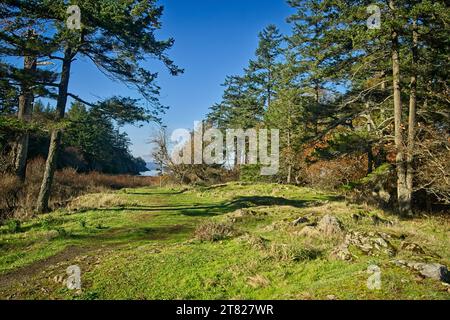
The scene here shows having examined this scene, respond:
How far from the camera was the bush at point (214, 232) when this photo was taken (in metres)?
8.41

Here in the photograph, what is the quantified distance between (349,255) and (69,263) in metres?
5.61

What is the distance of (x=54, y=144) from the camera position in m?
13.9

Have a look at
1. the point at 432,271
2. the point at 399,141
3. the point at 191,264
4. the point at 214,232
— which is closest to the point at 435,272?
the point at 432,271

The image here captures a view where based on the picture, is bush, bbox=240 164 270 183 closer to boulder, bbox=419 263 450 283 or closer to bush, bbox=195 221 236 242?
bush, bbox=195 221 236 242

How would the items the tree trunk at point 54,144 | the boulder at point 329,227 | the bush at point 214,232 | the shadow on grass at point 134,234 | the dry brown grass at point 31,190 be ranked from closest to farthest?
the boulder at point 329,227 → the bush at point 214,232 → the shadow on grass at point 134,234 → the tree trunk at point 54,144 → the dry brown grass at point 31,190

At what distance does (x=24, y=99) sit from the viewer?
59.1ft

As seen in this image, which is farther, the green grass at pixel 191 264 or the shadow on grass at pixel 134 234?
the shadow on grass at pixel 134 234

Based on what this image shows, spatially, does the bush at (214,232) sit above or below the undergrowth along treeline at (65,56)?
below

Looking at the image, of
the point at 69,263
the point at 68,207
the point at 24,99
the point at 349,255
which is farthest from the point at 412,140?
the point at 24,99

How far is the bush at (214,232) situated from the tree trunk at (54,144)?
320 inches

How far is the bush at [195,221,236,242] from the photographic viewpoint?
331 inches

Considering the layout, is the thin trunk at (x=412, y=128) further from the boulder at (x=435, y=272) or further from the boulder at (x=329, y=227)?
the boulder at (x=435, y=272)

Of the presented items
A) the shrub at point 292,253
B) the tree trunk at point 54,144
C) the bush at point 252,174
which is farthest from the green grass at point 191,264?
the bush at point 252,174
